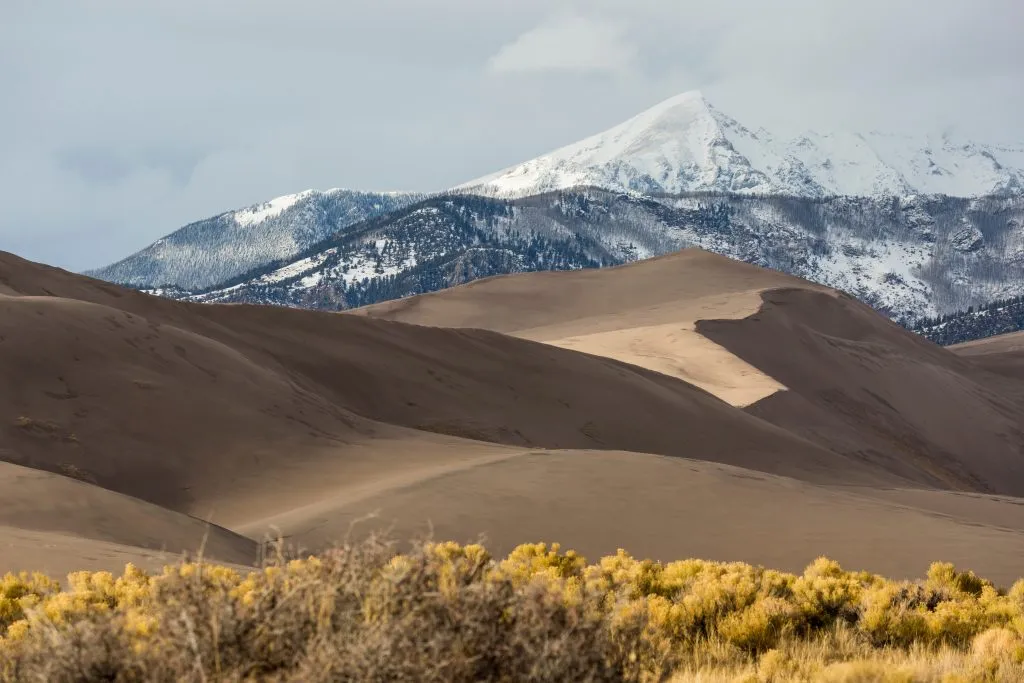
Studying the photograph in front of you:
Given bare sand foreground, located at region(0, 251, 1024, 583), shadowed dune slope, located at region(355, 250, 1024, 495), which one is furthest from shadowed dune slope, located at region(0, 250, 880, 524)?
shadowed dune slope, located at region(355, 250, 1024, 495)

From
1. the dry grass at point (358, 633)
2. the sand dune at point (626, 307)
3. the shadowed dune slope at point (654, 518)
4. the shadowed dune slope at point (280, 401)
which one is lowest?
the shadowed dune slope at point (654, 518)

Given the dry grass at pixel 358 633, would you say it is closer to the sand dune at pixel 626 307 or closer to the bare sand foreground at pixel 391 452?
the bare sand foreground at pixel 391 452

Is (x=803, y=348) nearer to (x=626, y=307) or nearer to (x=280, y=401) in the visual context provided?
(x=626, y=307)

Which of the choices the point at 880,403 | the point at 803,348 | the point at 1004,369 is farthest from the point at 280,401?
the point at 1004,369

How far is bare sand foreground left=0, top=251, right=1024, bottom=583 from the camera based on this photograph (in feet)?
53.1

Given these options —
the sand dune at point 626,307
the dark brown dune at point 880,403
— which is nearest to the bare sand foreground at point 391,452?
the dark brown dune at point 880,403

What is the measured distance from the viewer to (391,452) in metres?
22.7

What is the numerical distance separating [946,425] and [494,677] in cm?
5794

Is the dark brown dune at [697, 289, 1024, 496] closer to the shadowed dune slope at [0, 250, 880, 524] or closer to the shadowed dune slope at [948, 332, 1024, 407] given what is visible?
the shadowed dune slope at [948, 332, 1024, 407]

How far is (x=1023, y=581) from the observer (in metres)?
12.2

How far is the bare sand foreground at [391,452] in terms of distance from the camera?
53.1 ft

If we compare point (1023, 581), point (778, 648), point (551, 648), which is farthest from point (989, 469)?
point (551, 648)

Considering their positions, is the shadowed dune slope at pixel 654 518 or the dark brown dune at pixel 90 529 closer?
the dark brown dune at pixel 90 529

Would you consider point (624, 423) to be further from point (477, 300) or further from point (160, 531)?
point (477, 300)
